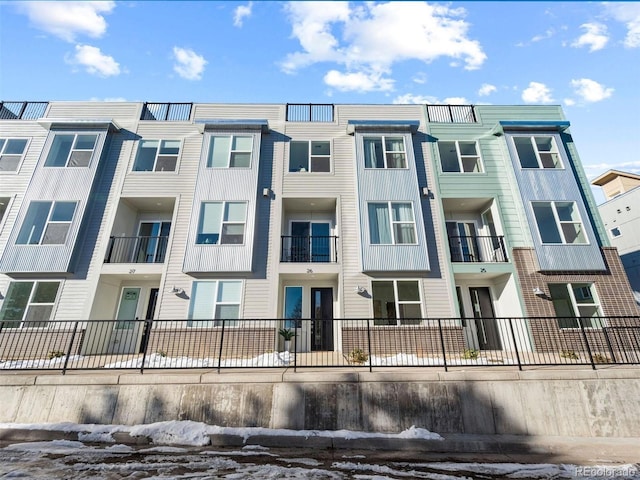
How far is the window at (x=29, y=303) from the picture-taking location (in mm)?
9914

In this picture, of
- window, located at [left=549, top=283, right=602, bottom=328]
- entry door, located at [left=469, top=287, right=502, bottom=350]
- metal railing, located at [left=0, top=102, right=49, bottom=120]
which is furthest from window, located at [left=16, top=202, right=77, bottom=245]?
window, located at [left=549, top=283, right=602, bottom=328]

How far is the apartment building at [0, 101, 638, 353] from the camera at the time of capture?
10.3 m

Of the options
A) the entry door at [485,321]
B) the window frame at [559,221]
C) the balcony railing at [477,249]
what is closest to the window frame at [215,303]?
the balcony railing at [477,249]

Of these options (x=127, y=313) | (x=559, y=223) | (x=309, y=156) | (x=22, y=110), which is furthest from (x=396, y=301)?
(x=22, y=110)

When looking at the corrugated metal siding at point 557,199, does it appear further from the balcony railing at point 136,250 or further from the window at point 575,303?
the balcony railing at point 136,250

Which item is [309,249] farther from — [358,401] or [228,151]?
[358,401]

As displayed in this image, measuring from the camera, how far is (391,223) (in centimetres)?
1133

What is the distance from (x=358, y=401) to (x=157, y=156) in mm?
12699

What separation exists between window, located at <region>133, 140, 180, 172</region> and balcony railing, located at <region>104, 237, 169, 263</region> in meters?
3.10

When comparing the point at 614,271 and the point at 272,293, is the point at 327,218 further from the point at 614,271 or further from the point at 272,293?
the point at 614,271

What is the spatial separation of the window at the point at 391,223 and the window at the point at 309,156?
3.11 meters

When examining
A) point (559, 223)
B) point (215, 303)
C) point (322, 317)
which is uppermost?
point (559, 223)

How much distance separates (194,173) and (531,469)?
1350cm

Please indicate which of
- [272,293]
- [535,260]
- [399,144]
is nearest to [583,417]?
[535,260]
